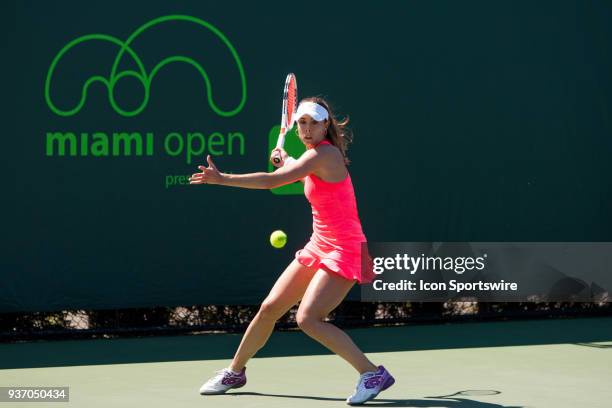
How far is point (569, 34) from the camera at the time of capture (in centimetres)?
815

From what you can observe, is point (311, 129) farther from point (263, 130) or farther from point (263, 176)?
point (263, 130)

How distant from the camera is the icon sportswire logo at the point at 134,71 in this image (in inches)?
276

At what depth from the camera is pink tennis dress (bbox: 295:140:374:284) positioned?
5.14 metres

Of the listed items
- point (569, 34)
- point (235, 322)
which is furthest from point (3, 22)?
point (569, 34)

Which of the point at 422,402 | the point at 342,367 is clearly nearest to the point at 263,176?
the point at 422,402

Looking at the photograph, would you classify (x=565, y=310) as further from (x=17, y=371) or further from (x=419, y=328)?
(x=17, y=371)

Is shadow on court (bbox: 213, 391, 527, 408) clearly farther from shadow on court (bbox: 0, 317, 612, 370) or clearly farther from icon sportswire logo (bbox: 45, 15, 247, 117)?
icon sportswire logo (bbox: 45, 15, 247, 117)

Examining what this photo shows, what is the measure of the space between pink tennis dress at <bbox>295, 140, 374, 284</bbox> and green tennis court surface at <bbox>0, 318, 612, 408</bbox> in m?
0.64

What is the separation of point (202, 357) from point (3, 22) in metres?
2.36

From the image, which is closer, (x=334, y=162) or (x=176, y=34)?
(x=334, y=162)

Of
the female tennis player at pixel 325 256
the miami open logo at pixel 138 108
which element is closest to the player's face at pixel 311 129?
the female tennis player at pixel 325 256

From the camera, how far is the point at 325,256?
5.18m

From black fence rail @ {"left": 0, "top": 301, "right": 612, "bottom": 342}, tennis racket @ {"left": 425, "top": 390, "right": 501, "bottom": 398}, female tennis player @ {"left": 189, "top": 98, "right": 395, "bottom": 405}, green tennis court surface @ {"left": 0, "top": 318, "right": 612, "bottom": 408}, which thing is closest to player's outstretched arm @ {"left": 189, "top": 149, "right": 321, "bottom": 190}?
female tennis player @ {"left": 189, "top": 98, "right": 395, "bottom": 405}

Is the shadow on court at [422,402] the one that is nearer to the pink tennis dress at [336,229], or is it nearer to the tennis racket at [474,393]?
the tennis racket at [474,393]
